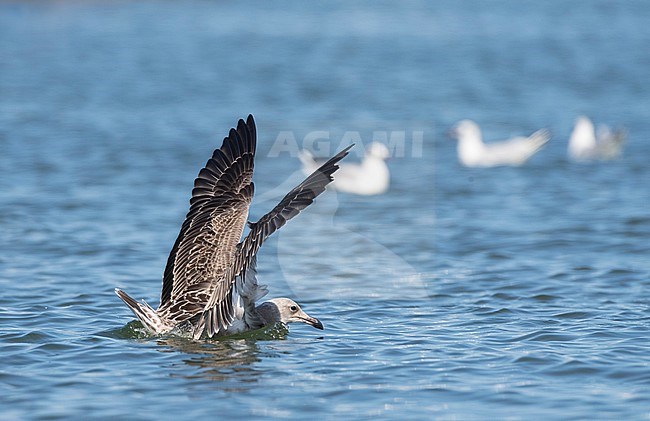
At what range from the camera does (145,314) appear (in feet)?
25.4

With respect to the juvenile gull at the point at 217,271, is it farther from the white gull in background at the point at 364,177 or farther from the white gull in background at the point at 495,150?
the white gull in background at the point at 495,150

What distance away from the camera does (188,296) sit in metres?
7.97

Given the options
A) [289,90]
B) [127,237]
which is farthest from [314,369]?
[289,90]

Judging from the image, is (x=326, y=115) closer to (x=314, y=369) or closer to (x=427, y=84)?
(x=427, y=84)

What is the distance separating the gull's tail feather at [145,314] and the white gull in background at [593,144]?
1027 cm

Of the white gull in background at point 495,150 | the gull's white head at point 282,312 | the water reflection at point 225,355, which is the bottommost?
the water reflection at point 225,355

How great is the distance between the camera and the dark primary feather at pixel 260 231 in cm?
696

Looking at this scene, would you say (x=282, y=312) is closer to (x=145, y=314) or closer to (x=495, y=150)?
(x=145, y=314)

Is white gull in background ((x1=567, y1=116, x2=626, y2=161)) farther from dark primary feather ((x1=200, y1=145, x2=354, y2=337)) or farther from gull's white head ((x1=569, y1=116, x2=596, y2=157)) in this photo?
dark primary feather ((x1=200, y1=145, x2=354, y2=337))

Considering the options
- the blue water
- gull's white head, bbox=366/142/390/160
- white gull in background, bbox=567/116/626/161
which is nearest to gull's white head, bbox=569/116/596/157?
white gull in background, bbox=567/116/626/161

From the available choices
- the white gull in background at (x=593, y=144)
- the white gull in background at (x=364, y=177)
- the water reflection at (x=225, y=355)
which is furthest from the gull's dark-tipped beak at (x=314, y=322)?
the white gull in background at (x=593, y=144)

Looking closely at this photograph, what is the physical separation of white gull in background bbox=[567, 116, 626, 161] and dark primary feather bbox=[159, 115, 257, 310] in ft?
31.3

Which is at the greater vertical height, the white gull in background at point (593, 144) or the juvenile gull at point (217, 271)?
the white gull in background at point (593, 144)

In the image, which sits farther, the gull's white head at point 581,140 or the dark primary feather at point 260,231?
the gull's white head at point 581,140
